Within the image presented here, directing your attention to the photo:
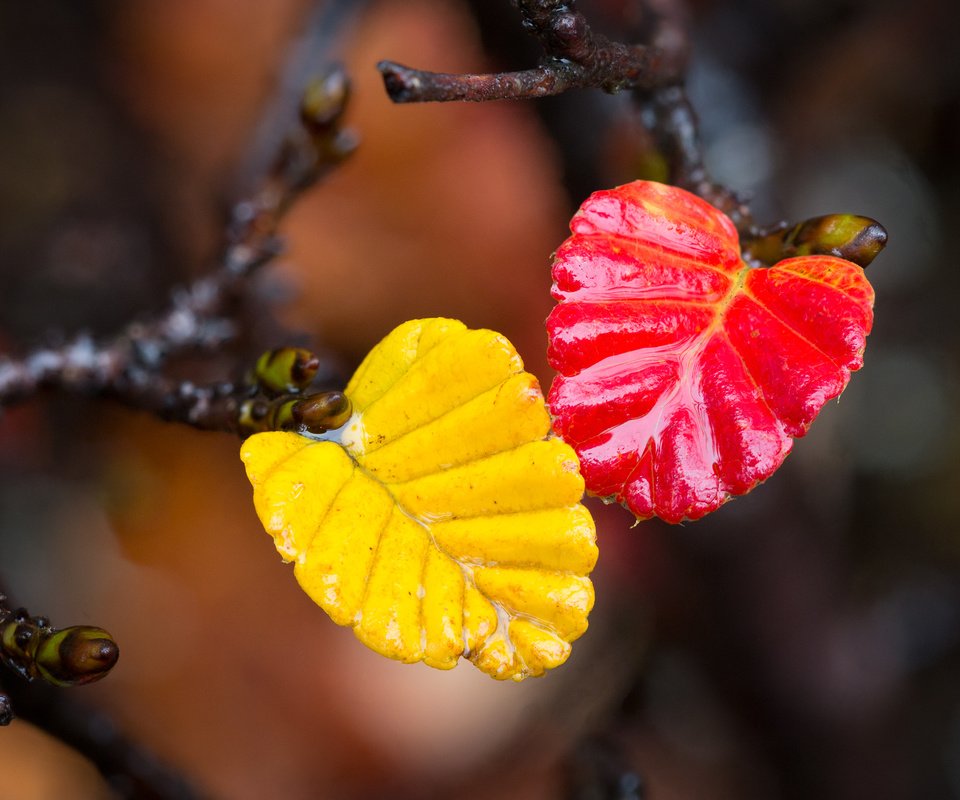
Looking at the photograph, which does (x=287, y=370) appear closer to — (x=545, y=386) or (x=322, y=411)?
(x=322, y=411)

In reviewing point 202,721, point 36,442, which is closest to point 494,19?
point 36,442

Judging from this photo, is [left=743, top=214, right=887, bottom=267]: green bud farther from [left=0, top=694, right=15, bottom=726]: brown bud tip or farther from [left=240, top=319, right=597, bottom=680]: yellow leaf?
[left=0, top=694, right=15, bottom=726]: brown bud tip

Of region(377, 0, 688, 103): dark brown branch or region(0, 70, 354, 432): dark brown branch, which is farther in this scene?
region(0, 70, 354, 432): dark brown branch

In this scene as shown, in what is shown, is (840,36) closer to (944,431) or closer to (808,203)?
(808,203)

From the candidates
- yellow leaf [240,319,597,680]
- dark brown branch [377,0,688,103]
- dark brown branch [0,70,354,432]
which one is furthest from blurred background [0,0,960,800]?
yellow leaf [240,319,597,680]

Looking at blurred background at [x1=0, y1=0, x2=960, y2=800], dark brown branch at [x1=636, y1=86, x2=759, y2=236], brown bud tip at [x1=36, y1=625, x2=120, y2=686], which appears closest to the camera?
brown bud tip at [x1=36, y1=625, x2=120, y2=686]

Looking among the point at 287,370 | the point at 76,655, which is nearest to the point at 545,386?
the point at 287,370
